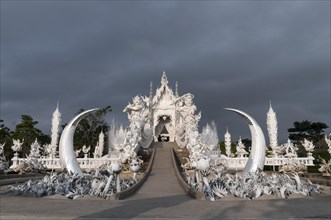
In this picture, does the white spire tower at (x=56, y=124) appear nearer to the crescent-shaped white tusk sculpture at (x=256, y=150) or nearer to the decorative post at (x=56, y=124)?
the decorative post at (x=56, y=124)

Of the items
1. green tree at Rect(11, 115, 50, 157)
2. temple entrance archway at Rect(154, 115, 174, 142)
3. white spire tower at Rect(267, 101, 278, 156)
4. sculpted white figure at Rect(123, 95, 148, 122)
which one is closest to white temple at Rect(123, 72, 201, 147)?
temple entrance archway at Rect(154, 115, 174, 142)

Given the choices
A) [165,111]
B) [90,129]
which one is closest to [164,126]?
[165,111]

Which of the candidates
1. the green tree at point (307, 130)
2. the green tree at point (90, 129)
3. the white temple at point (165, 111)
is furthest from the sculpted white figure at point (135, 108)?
the green tree at point (307, 130)

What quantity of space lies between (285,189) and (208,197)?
249 cm

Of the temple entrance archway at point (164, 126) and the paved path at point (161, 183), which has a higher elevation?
the temple entrance archway at point (164, 126)

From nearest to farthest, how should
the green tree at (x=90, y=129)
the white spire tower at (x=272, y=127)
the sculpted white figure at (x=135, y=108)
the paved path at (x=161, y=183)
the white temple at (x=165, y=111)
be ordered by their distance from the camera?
the paved path at (x=161, y=183) → the sculpted white figure at (x=135, y=108) → the white spire tower at (x=272, y=127) → the white temple at (x=165, y=111) → the green tree at (x=90, y=129)

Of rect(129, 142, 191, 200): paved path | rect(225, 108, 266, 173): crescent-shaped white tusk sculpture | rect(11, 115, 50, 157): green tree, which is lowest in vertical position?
rect(129, 142, 191, 200): paved path

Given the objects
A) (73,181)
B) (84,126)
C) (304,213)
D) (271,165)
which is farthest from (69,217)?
(84,126)

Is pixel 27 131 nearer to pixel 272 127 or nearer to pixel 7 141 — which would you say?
pixel 7 141

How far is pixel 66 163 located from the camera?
576 inches

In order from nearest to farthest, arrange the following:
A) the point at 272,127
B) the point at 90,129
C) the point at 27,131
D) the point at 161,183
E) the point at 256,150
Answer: the point at 256,150
the point at 161,183
the point at 272,127
the point at 27,131
the point at 90,129

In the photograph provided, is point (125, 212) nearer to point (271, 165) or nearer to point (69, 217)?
point (69, 217)

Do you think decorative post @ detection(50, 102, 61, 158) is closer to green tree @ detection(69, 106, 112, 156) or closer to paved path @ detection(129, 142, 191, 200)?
green tree @ detection(69, 106, 112, 156)

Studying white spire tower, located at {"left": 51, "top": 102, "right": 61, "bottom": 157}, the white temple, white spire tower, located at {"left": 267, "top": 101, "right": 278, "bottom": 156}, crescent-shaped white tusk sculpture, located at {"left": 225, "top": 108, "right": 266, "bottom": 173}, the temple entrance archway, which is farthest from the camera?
the temple entrance archway
